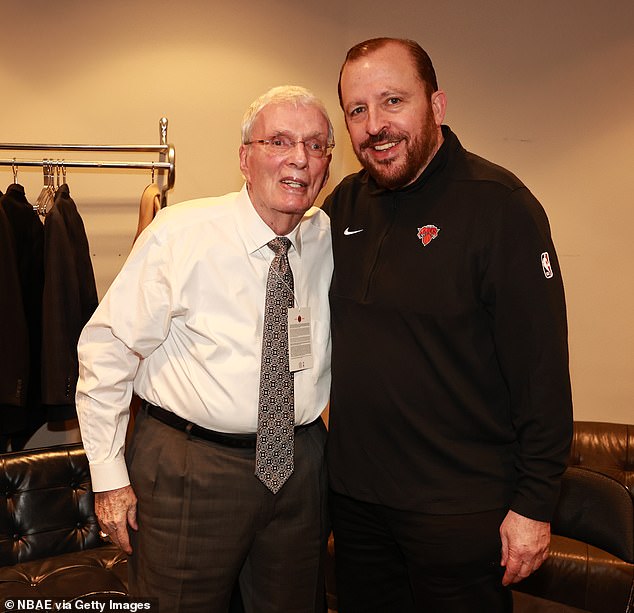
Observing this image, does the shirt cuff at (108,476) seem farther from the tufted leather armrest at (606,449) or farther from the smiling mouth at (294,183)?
the tufted leather armrest at (606,449)

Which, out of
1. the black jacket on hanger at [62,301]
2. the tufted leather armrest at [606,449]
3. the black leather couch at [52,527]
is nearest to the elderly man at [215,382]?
the black leather couch at [52,527]

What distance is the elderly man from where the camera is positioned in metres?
1.87

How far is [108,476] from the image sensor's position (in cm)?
193

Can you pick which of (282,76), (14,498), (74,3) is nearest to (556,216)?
(282,76)

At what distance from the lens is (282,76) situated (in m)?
4.05

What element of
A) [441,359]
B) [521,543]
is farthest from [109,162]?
[521,543]

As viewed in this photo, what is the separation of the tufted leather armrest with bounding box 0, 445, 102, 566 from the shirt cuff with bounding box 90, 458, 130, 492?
1256 mm

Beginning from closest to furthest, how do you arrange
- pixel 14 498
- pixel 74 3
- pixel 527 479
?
1. pixel 527 479
2. pixel 14 498
3. pixel 74 3

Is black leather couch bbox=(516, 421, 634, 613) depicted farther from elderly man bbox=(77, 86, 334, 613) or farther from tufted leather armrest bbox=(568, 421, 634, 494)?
elderly man bbox=(77, 86, 334, 613)

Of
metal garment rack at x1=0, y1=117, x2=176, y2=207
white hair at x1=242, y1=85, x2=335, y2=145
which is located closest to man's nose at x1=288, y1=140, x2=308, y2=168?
white hair at x1=242, y1=85, x2=335, y2=145

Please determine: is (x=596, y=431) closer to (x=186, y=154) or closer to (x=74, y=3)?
(x=186, y=154)

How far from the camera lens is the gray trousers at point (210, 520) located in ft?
6.15

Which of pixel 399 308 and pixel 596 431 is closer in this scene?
pixel 399 308

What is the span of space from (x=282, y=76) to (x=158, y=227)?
238cm
